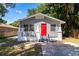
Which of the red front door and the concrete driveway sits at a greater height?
the red front door

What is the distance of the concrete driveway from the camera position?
24.1 feet

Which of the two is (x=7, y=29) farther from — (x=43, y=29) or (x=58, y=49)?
(x=58, y=49)

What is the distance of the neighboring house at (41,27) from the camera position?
7.44 metres

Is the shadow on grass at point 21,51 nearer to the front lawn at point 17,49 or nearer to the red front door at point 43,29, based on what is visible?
the front lawn at point 17,49

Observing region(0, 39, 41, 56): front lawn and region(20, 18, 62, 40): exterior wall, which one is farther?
region(20, 18, 62, 40): exterior wall

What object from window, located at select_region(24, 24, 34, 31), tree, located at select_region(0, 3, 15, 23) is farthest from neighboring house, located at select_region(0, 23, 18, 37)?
window, located at select_region(24, 24, 34, 31)

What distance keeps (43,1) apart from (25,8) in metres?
0.41

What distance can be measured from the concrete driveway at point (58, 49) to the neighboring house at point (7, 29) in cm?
70

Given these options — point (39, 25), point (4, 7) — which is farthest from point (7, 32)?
point (39, 25)

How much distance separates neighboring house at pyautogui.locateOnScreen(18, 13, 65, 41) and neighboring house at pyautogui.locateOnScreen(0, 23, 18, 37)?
0.13 metres

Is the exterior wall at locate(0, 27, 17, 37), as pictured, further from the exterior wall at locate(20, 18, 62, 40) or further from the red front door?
the red front door

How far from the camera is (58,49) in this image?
24.3 ft

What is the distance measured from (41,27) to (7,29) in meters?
0.74

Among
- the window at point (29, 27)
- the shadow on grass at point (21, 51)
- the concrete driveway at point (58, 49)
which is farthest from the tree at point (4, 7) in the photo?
the concrete driveway at point (58, 49)
